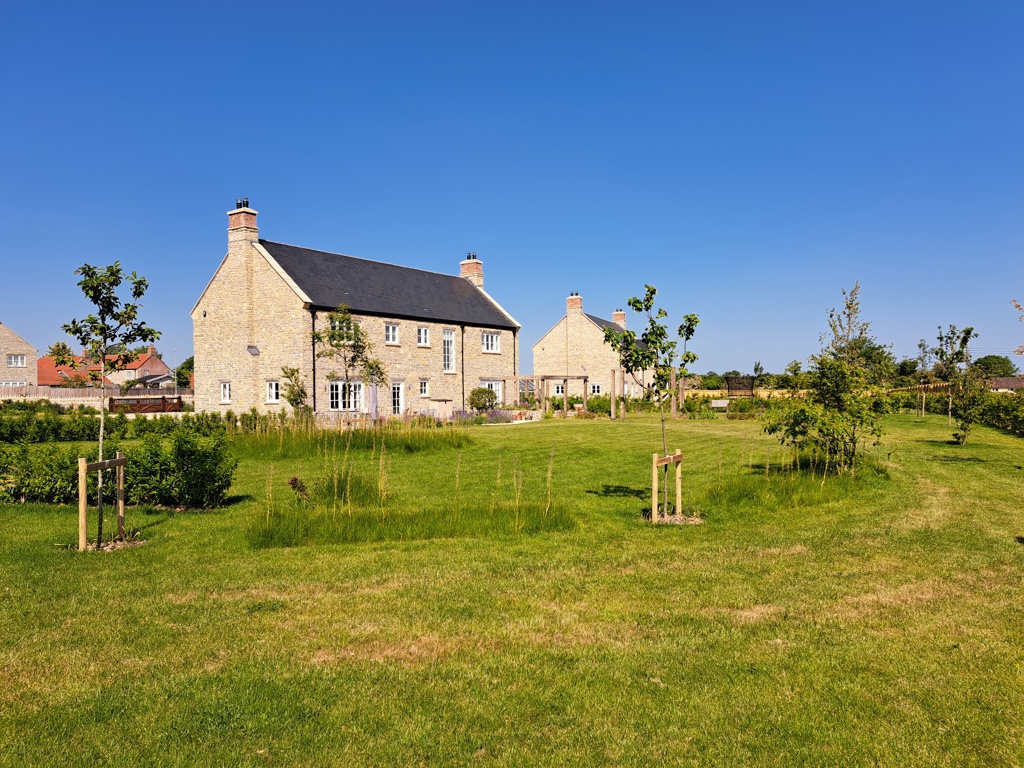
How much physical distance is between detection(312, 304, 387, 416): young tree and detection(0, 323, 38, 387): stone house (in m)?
47.8

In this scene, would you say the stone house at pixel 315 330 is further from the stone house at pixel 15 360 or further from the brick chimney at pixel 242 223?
the stone house at pixel 15 360

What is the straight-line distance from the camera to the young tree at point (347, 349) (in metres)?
29.3

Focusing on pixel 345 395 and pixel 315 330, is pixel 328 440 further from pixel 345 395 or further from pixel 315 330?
pixel 345 395

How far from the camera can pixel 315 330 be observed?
30438mm

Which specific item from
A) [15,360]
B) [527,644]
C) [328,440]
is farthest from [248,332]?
[15,360]

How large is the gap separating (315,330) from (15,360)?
168ft

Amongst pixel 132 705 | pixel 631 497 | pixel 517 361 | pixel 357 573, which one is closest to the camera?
pixel 132 705

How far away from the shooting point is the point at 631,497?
41.6 feet

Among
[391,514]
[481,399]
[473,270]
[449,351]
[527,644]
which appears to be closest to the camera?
[527,644]

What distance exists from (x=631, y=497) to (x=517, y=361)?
2951 cm

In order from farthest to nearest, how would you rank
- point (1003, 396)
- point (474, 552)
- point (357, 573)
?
point (1003, 396)
point (474, 552)
point (357, 573)

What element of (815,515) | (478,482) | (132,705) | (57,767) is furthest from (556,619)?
(478,482)

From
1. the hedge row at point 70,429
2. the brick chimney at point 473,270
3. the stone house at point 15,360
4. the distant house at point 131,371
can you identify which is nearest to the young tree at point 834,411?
the hedge row at point 70,429

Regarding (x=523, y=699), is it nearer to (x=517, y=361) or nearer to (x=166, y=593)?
(x=166, y=593)
